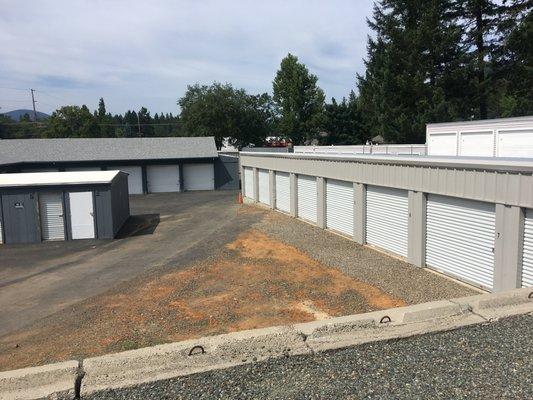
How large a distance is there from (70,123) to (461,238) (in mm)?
92473

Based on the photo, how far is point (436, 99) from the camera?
3681 centimetres

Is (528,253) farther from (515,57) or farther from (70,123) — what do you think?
(70,123)

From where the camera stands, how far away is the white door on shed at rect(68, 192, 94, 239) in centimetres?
2333

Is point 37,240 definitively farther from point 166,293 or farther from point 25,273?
point 166,293

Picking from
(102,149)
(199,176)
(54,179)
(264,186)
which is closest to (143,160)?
(102,149)

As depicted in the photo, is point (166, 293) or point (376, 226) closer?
point (166, 293)

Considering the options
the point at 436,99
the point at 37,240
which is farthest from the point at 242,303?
the point at 436,99

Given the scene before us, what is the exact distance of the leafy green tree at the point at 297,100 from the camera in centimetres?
7138

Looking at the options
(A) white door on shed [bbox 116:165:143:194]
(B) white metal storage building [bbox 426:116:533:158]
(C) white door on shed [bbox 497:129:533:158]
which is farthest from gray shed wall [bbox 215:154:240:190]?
(C) white door on shed [bbox 497:129:533:158]

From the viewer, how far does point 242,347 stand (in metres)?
5.62

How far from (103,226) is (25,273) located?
20.3ft

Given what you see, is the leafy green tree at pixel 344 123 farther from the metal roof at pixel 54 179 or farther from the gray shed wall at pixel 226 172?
the metal roof at pixel 54 179

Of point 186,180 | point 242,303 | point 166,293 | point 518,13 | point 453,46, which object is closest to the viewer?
point 242,303

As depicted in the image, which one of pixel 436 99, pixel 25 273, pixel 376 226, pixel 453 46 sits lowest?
pixel 25 273
